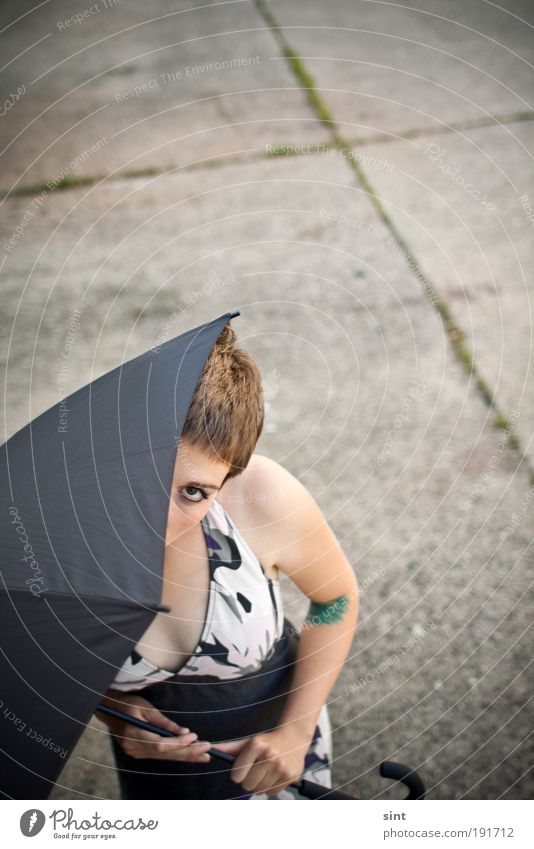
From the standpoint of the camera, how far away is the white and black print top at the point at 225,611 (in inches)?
62.6

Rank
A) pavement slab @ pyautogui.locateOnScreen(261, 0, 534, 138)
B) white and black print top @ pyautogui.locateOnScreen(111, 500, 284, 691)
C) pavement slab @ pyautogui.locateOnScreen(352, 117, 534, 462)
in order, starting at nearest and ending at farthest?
white and black print top @ pyautogui.locateOnScreen(111, 500, 284, 691) < pavement slab @ pyautogui.locateOnScreen(352, 117, 534, 462) < pavement slab @ pyautogui.locateOnScreen(261, 0, 534, 138)

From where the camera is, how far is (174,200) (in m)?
3.90

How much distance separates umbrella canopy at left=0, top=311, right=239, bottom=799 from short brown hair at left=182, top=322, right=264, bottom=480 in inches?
2.3

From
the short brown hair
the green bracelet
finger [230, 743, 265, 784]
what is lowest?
finger [230, 743, 265, 784]

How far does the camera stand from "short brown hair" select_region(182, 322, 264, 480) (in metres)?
1.42

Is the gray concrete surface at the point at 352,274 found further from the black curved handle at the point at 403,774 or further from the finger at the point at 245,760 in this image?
the finger at the point at 245,760

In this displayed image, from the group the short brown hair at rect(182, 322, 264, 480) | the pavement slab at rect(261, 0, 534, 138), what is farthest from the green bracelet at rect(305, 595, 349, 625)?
the pavement slab at rect(261, 0, 534, 138)

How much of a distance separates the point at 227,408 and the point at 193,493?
178 millimetres

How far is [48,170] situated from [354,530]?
2.68 metres

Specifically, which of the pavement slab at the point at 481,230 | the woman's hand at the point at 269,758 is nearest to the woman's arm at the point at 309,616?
the woman's hand at the point at 269,758

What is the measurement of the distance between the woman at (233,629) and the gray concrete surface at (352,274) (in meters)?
0.65

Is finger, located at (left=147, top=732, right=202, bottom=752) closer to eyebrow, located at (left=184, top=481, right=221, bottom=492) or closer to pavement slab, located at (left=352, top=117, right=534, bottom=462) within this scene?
eyebrow, located at (left=184, top=481, right=221, bottom=492)

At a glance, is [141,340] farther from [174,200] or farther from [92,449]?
[92,449]
